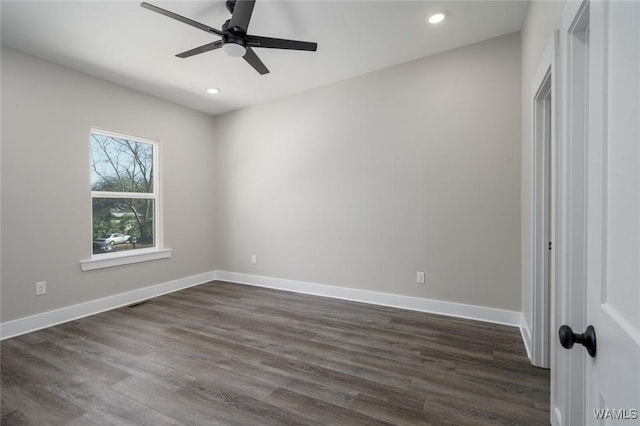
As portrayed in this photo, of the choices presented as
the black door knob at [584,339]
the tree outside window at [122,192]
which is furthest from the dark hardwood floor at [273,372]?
the black door knob at [584,339]

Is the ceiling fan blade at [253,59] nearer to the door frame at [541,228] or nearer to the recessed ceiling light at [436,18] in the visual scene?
the recessed ceiling light at [436,18]

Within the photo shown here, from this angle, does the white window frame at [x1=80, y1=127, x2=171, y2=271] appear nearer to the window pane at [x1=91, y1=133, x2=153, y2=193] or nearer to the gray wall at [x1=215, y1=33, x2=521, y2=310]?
the window pane at [x1=91, y1=133, x2=153, y2=193]

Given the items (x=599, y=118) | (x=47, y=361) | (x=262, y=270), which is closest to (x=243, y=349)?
(x=47, y=361)

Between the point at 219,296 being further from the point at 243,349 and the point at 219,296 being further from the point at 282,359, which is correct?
the point at 282,359

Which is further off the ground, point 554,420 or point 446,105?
point 446,105

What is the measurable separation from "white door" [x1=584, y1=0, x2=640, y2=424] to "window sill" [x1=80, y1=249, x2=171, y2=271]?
4.25m

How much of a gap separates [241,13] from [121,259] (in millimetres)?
3231

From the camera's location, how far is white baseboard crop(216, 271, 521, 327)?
9.54 ft

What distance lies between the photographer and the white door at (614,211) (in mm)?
531

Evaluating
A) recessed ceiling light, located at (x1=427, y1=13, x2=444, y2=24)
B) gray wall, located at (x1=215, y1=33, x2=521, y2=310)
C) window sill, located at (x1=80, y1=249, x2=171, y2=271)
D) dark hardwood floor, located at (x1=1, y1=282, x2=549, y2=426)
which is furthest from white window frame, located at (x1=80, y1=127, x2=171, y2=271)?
recessed ceiling light, located at (x1=427, y1=13, x2=444, y2=24)

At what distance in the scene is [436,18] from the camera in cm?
251

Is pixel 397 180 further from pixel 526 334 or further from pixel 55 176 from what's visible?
pixel 55 176

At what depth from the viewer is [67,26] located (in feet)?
8.18

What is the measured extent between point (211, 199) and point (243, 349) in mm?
3021
